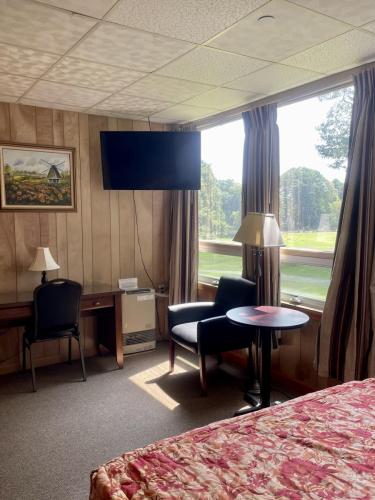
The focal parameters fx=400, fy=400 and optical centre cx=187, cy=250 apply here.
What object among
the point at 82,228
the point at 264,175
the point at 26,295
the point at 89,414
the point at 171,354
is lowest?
the point at 89,414

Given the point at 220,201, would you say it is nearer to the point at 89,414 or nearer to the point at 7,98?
the point at 7,98

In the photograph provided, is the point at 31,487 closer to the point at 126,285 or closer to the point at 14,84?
the point at 126,285

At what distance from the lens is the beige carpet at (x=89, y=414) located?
231cm

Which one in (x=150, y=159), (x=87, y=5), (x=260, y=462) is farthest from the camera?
(x=150, y=159)

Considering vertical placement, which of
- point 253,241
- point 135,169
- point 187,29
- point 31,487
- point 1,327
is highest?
point 187,29

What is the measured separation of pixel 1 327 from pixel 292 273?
264cm

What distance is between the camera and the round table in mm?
2697

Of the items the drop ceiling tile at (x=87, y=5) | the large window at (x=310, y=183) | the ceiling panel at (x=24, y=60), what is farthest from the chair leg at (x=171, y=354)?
the drop ceiling tile at (x=87, y=5)

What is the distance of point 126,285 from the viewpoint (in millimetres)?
4309

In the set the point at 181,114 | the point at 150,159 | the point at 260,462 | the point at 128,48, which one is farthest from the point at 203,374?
the point at 181,114

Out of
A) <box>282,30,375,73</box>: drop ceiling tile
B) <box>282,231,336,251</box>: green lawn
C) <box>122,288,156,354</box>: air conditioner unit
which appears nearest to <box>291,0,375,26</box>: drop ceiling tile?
<box>282,30,375,73</box>: drop ceiling tile

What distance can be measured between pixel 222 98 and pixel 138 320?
7.73ft

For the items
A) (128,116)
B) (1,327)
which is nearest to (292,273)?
(128,116)

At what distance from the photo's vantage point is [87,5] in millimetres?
1922
